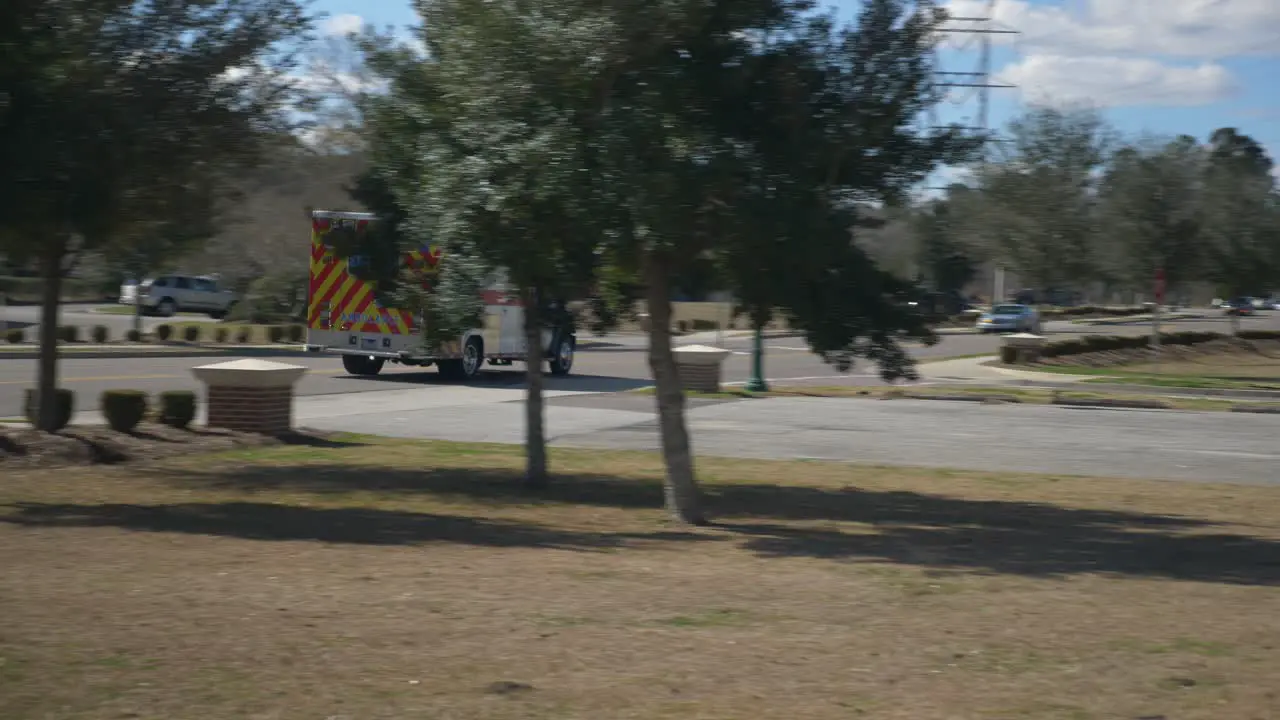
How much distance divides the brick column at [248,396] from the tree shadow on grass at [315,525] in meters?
5.16

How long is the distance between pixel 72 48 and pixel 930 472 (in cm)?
989

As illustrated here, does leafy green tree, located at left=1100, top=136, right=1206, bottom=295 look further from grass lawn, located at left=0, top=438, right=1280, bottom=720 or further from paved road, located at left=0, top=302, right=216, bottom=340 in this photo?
paved road, located at left=0, top=302, right=216, bottom=340

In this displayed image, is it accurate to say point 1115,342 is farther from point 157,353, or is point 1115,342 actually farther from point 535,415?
point 535,415

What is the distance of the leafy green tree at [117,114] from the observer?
36.6 ft

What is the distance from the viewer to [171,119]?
41.8 ft

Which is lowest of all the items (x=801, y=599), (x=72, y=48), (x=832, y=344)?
(x=801, y=599)

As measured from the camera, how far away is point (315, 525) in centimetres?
1102

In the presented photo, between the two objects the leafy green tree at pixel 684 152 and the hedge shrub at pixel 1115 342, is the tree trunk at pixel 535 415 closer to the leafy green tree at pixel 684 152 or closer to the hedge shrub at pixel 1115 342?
the leafy green tree at pixel 684 152

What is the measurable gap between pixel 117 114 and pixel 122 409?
4676 mm

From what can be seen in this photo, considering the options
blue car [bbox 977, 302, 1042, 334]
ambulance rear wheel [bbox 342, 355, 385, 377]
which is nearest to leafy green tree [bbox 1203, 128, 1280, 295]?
blue car [bbox 977, 302, 1042, 334]

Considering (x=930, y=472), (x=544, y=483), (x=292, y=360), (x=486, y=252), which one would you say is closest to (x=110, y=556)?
(x=486, y=252)

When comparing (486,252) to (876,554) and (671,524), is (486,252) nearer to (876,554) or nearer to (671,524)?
(671,524)

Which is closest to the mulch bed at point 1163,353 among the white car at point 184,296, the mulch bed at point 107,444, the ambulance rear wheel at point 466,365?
the ambulance rear wheel at point 466,365

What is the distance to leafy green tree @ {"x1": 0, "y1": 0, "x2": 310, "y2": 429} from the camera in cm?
1115
